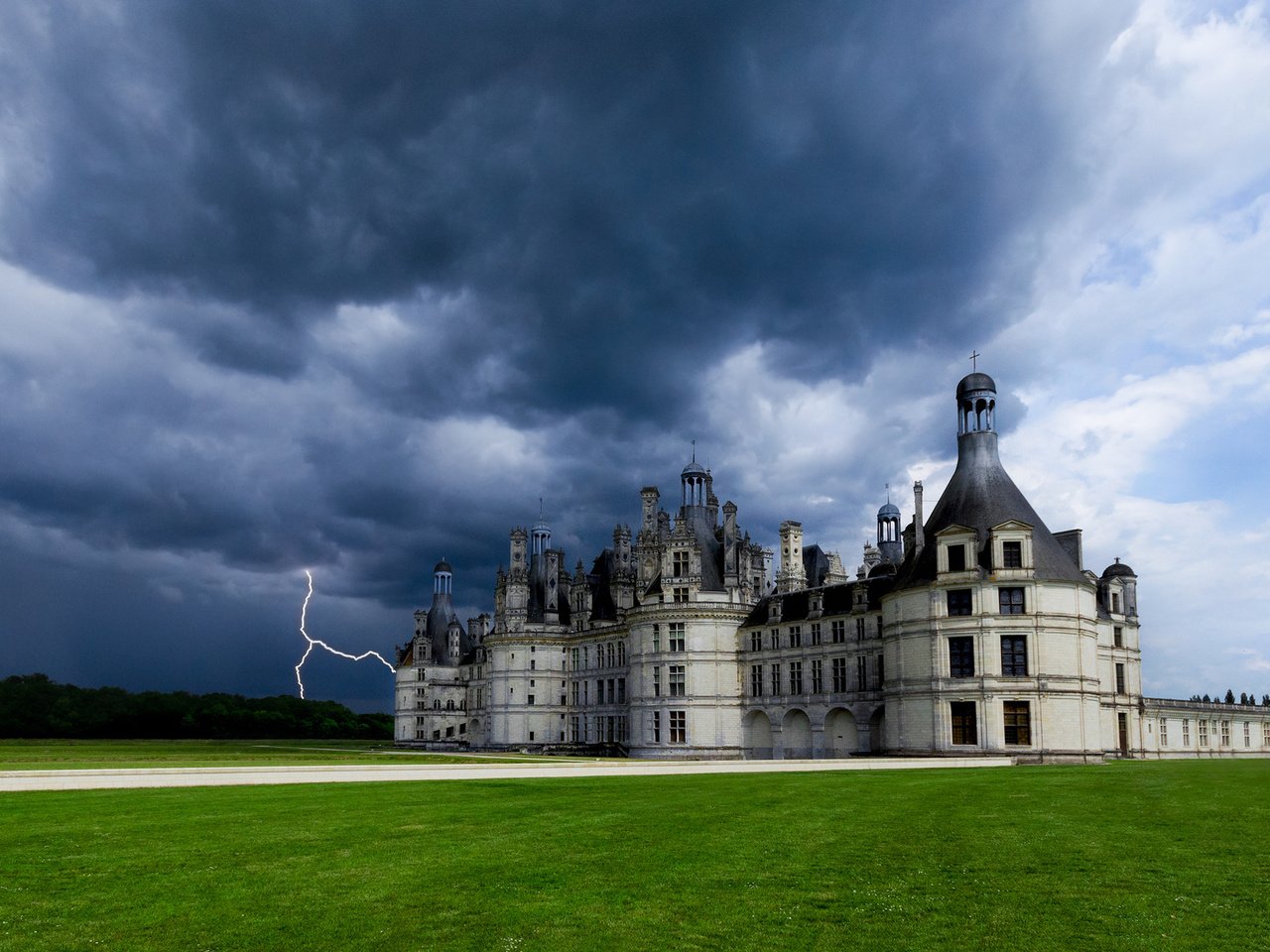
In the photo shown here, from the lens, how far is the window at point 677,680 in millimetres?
71312

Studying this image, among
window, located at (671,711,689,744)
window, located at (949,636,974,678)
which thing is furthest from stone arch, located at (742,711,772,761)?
window, located at (949,636,974,678)

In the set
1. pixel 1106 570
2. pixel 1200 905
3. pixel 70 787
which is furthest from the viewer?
pixel 1106 570

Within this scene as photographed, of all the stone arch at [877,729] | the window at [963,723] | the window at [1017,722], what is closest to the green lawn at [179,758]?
the stone arch at [877,729]

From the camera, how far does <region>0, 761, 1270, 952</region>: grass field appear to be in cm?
1084

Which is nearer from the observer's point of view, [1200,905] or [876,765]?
[1200,905]

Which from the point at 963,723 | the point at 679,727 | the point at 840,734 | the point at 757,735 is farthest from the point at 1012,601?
the point at 679,727

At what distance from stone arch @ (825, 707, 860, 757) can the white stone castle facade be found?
0.16 metres

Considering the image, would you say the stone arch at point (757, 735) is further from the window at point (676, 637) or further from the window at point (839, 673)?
the window at point (839, 673)

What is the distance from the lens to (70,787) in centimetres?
2898

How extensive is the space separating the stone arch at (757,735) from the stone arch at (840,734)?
5.71 meters

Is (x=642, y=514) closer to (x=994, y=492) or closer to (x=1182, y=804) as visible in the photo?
(x=994, y=492)

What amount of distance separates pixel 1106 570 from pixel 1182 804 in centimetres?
4839

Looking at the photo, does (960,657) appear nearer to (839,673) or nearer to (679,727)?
(839,673)

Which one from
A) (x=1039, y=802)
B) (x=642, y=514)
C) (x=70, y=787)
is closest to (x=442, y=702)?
(x=642, y=514)
